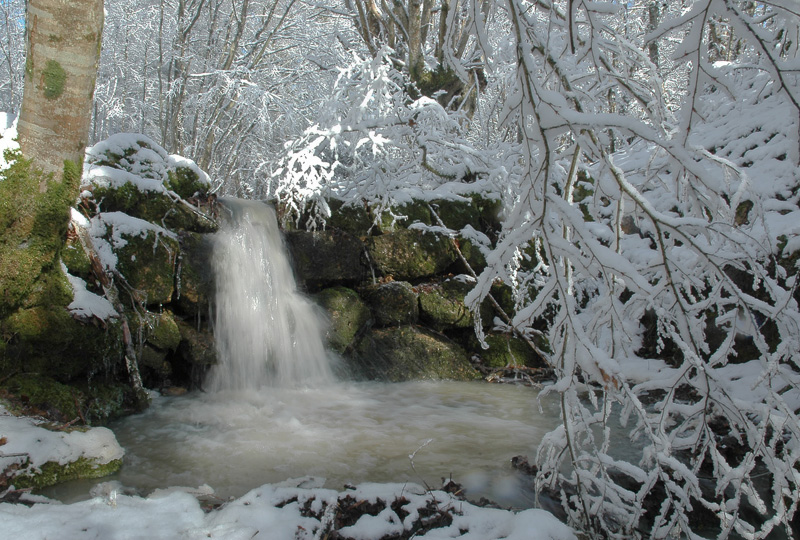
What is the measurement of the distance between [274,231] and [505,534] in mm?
5070

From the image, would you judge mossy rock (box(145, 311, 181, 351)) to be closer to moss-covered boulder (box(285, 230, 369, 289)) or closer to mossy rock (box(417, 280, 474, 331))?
moss-covered boulder (box(285, 230, 369, 289))

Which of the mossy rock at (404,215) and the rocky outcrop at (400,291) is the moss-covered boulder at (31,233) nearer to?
the rocky outcrop at (400,291)

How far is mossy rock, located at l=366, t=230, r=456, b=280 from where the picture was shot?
6301 millimetres

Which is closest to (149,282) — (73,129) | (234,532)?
(73,129)

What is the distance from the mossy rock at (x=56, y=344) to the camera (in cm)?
312

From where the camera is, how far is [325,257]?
610 centimetres

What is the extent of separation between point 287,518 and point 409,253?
4775 millimetres

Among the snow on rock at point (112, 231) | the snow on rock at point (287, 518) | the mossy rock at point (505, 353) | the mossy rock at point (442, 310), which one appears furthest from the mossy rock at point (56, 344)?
the mossy rock at point (505, 353)

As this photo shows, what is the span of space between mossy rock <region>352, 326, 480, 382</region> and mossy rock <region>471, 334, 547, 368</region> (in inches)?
11.8

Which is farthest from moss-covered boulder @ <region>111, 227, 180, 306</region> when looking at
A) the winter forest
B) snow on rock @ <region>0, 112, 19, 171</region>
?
the winter forest

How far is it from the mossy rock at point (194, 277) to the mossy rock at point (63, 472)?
90.3 inches

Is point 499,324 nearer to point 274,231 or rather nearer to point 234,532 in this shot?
point 274,231

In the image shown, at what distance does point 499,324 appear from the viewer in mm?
6148

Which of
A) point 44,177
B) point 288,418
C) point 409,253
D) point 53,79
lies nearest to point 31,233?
point 44,177
